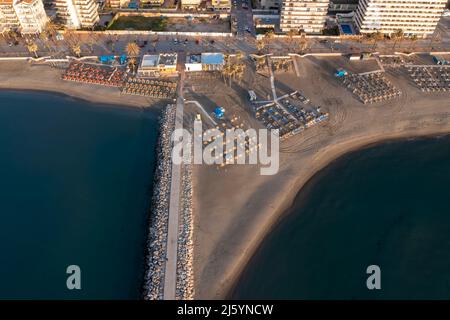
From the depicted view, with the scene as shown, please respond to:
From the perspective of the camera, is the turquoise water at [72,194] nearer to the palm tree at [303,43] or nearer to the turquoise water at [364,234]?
the turquoise water at [364,234]

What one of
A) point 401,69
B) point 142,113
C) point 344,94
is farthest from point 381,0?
point 142,113

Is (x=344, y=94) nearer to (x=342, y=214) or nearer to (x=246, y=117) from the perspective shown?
(x=246, y=117)

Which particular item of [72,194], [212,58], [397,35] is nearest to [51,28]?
[212,58]

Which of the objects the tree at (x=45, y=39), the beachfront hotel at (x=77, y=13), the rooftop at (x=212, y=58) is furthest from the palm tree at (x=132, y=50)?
the tree at (x=45, y=39)

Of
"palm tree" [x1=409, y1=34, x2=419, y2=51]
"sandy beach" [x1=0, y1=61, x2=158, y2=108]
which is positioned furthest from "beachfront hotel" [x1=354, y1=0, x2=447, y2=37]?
"sandy beach" [x1=0, y1=61, x2=158, y2=108]

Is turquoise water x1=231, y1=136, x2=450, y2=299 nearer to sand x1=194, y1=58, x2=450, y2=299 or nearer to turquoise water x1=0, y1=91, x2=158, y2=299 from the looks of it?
sand x1=194, y1=58, x2=450, y2=299

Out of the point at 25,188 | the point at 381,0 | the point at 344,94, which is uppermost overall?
the point at 381,0

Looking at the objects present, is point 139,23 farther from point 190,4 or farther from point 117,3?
point 190,4
